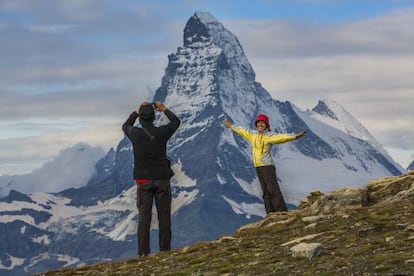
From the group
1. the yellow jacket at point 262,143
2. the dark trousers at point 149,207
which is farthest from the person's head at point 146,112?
the yellow jacket at point 262,143

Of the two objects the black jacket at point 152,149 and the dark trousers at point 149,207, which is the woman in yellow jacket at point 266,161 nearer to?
the black jacket at point 152,149

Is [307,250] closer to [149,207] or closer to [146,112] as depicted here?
[149,207]

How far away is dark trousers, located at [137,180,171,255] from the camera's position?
83.5ft

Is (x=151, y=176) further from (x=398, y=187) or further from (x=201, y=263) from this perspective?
(x=398, y=187)

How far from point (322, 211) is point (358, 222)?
3165 millimetres

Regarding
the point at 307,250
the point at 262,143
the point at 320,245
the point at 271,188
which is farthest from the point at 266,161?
the point at 307,250

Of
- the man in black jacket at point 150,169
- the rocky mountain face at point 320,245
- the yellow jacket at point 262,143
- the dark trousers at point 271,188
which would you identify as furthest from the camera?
the dark trousers at point 271,188

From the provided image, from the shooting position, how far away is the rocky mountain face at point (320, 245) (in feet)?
62.1

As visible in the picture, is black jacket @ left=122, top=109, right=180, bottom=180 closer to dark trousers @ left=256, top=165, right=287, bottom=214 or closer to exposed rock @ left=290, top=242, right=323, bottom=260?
dark trousers @ left=256, top=165, right=287, bottom=214

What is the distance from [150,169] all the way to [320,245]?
647 centimetres

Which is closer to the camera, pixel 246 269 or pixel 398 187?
pixel 246 269

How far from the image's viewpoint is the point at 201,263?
21719 mm

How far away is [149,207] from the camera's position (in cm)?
2569

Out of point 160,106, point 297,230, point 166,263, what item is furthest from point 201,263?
point 160,106
